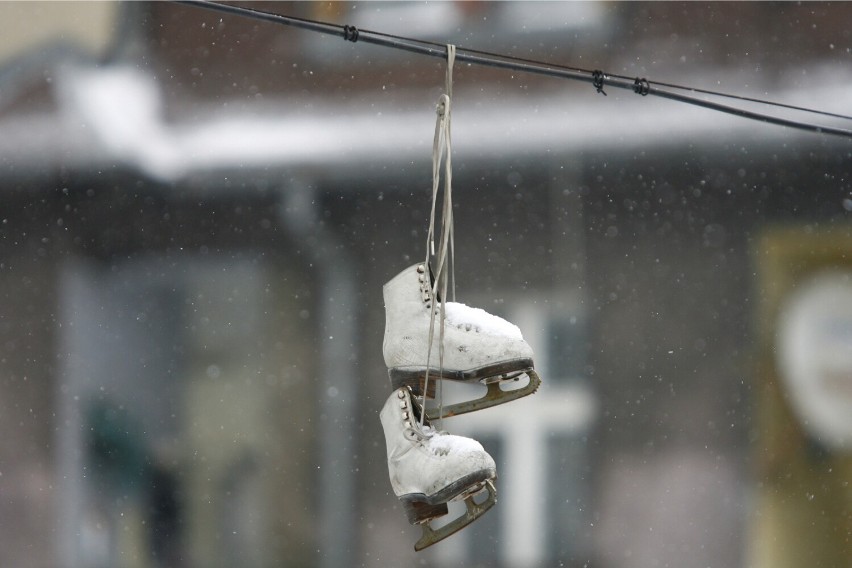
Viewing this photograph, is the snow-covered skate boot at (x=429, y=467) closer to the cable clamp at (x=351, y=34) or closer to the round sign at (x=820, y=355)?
the cable clamp at (x=351, y=34)

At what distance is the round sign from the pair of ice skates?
1.21 metres

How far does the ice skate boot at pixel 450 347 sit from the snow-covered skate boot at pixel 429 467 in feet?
0.10

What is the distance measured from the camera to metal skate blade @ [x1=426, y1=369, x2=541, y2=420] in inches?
37.3

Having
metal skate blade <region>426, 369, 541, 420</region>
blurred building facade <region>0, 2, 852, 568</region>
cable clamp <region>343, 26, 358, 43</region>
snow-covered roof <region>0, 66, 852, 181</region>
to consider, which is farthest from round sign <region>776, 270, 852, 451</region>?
cable clamp <region>343, 26, 358, 43</region>

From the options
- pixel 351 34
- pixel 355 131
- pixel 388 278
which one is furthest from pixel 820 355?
pixel 351 34

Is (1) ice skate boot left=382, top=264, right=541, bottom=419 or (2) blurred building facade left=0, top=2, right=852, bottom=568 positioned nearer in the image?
(1) ice skate boot left=382, top=264, right=541, bottom=419

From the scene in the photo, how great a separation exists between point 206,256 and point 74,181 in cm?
32

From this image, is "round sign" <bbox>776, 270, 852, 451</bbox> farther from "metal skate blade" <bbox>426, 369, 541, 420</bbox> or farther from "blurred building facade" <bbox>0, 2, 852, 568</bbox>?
"metal skate blade" <bbox>426, 369, 541, 420</bbox>

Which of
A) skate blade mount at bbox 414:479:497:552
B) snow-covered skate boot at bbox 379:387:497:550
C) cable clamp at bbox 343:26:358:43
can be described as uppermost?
cable clamp at bbox 343:26:358:43

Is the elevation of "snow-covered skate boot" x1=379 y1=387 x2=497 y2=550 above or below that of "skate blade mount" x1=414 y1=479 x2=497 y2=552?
above

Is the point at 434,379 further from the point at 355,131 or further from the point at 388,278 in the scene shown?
the point at 355,131

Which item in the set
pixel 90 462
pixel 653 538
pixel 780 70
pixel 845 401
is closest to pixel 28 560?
pixel 90 462

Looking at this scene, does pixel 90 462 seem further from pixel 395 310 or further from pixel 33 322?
pixel 395 310

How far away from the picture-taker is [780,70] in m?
2.04
